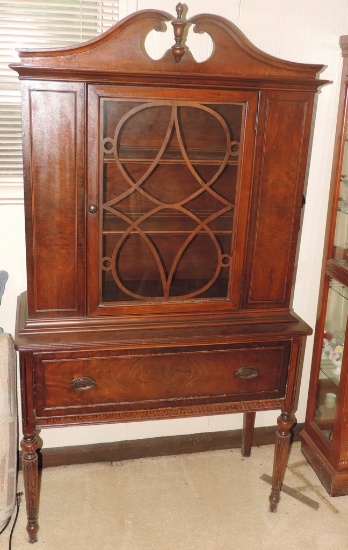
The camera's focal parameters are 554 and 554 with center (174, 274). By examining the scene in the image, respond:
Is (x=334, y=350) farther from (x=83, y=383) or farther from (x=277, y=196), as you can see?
(x=83, y=383)

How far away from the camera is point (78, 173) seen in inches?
63.4

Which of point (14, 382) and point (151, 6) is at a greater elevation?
point (151, 6)

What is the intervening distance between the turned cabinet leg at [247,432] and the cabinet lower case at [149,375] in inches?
16.2

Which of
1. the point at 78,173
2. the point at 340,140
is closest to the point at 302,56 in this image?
the point at 340,140

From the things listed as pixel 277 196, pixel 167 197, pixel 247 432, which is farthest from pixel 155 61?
pixel 247 432

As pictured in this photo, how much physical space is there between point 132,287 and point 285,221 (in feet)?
1.79

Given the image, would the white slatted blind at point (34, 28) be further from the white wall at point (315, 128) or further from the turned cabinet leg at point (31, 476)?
the turned cabinet leg at point (31, 476)

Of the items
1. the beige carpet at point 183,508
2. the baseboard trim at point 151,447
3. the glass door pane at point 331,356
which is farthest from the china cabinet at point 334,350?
the baseboard trim at point 151,447

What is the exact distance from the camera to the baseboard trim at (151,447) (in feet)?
7.43

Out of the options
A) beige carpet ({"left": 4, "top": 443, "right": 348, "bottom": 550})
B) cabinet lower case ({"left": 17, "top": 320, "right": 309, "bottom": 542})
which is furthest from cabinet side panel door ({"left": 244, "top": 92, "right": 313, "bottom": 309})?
beige carpet ({"left": 4, "top": 443, "right": 348, "bottom": 550})

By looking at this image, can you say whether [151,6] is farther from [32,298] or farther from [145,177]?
[32,298]

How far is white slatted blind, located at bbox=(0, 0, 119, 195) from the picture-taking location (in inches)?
71.1

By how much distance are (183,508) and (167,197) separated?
1.17 meters

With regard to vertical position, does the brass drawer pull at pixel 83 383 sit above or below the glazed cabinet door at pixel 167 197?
below
